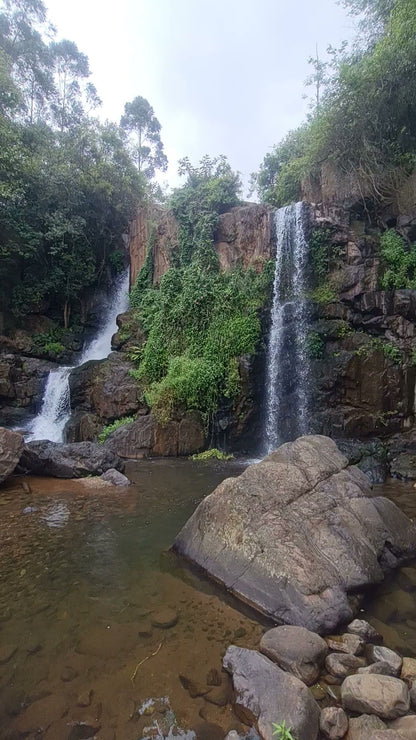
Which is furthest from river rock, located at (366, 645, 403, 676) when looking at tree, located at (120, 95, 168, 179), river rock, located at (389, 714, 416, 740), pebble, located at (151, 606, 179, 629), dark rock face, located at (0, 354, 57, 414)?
tree, located at (120, 95, 168, 179)

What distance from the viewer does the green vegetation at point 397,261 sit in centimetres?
1287

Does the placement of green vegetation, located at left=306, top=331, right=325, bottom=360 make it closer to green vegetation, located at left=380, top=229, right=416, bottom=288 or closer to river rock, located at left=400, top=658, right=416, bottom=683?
green vegetation, located at left=380, top=229, right=416, bottom=288

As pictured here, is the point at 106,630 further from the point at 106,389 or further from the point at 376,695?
the point at 106,389

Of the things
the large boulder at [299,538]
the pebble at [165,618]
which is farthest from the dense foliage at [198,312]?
the pebble at [165,618]

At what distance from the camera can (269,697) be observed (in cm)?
276

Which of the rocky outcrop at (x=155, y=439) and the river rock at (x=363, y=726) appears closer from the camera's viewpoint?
Answer: the river rock at (x=363, y=726)

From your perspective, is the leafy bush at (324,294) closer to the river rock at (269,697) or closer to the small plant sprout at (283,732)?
the river rock at (269,697)

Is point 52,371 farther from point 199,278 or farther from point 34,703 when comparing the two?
point 34,703

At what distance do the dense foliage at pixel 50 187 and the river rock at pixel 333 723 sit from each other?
17.1 meters

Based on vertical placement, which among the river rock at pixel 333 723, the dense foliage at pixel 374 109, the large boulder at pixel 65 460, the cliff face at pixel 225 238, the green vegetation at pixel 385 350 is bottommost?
the river rock at pixel 333 723

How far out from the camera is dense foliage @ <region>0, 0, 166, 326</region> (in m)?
17.3

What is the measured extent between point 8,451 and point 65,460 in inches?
54.4

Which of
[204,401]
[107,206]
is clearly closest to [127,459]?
[204,401]

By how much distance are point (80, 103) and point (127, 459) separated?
2408cm
